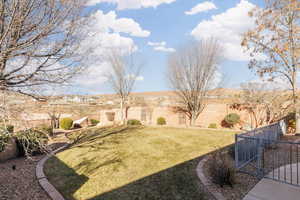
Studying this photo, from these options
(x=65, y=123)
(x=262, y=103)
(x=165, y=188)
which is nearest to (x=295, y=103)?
(x=262, y=103)

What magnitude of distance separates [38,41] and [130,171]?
4.02 metres

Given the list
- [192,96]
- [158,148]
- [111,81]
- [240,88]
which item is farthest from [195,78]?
[158,148]

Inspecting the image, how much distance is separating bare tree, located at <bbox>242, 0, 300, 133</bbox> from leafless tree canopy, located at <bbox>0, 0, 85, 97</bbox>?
1067 centimetres

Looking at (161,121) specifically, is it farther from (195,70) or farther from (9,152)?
(9,152)

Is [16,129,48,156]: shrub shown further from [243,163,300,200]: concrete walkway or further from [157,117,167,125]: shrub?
[157,117,167,125]: shrub

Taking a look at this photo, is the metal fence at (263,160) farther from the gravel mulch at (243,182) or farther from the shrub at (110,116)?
the shrub at (110,116)

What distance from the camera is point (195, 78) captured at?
1303 centimetres

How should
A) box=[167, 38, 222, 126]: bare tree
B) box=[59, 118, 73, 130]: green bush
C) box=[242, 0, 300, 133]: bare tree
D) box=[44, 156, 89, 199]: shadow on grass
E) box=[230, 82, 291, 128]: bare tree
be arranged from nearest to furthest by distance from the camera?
box=[44, 156, 89, 199]: shadow on grass
box=[242, 0, 300, 133]: bare tree
box=[230, 82, 291, 128]: bare tree
box=[167, 38, 222, 126]: bare tree
box=[59, 118, 73, 130]: green bush

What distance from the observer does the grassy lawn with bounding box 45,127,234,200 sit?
3.73 metres

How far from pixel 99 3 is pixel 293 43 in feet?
36.2

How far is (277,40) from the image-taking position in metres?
10.0

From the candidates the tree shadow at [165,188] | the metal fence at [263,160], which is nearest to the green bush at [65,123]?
the tree shadow at [165,188]

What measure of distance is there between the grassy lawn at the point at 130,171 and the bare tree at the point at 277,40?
23.3 feet

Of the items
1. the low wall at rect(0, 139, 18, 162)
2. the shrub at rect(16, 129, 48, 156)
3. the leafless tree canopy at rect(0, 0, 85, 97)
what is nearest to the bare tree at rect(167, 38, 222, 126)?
the leafless tree canopy at rect(0, 0, 85, 97)
